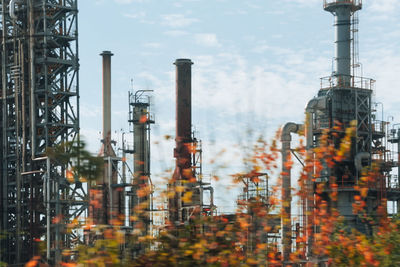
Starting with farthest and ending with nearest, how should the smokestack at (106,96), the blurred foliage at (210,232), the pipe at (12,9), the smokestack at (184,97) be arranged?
the smokestack at (106,96)
the pipe at (12,9)
the smokestack at (184,97)
the blurred foliage at (210,232)

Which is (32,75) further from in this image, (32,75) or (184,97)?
(184,97)

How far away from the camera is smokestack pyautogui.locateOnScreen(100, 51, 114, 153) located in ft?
A: 144

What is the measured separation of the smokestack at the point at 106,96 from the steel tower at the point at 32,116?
165cm

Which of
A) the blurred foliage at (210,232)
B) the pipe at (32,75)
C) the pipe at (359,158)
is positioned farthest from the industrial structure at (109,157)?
the blurred foliage at (210,232)

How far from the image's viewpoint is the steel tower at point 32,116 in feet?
135

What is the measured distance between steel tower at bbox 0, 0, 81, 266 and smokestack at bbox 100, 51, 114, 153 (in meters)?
1.65

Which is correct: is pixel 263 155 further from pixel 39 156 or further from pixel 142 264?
pixel 39 156

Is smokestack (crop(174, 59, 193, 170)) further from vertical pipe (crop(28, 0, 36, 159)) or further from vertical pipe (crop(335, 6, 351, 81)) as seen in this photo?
vertical pipe (crop(335, 6, 351, 81))

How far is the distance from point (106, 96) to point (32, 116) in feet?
A: 16.0

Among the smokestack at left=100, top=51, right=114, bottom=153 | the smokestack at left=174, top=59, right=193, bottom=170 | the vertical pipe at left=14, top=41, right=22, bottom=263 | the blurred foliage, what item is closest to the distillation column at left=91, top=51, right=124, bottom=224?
the smokestack at left=100, top=51, right=114, bottom=153

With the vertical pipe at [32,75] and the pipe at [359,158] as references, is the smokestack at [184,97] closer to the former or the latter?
the vertical pipe at [32,75]

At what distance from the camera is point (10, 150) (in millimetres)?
43781

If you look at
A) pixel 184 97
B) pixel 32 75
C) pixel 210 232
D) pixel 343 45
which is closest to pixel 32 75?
pixel 32 75

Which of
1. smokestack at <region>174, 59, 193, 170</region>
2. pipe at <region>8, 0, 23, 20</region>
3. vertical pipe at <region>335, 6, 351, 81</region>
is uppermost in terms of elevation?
pipe at <region>8, 0, 23, 20</region>
